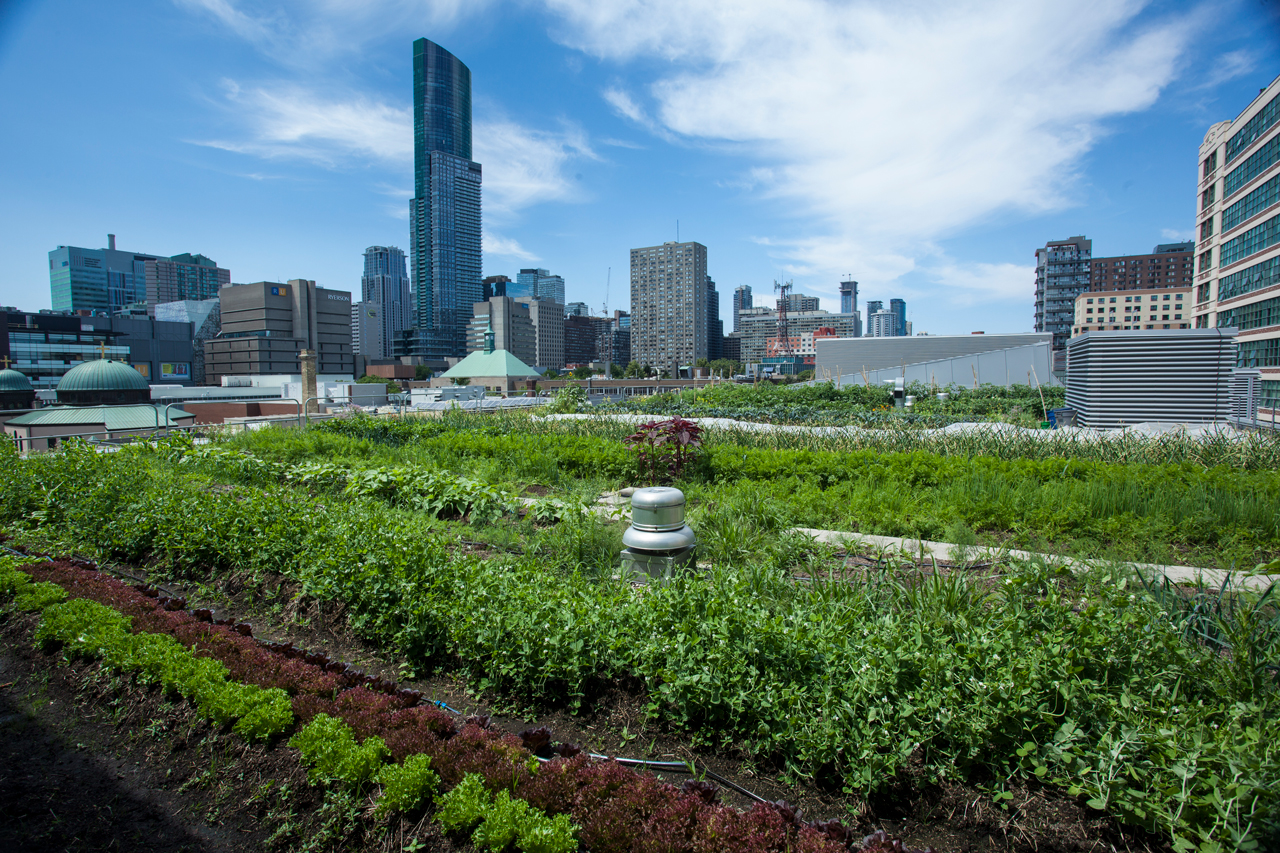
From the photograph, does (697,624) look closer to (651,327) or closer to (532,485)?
Answer: (532,485)

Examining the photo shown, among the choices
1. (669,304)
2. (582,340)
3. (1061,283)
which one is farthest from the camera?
(582,340)

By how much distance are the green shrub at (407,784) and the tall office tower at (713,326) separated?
171m

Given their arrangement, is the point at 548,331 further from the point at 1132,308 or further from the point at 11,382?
the point at 11,382

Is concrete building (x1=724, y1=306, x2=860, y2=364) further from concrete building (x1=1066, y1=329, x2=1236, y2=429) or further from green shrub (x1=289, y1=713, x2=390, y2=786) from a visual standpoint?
green shrub (x1=289, y1=713, x2=390, y2=786)

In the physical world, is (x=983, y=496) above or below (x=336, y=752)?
above

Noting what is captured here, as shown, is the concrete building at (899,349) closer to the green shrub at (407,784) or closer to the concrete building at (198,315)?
the green shrub at (407,784)

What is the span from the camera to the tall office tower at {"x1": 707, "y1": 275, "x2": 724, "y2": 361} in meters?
175

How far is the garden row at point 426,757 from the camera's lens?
6.81 ft

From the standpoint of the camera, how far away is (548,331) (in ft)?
598

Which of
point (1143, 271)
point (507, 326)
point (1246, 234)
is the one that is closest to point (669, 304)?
point (507, 326)

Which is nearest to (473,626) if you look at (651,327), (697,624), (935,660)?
(697,624)

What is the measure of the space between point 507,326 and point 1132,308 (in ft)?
399

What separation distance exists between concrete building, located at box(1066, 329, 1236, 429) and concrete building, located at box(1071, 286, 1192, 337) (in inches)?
4254

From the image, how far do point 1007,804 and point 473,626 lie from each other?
8.11 ft
